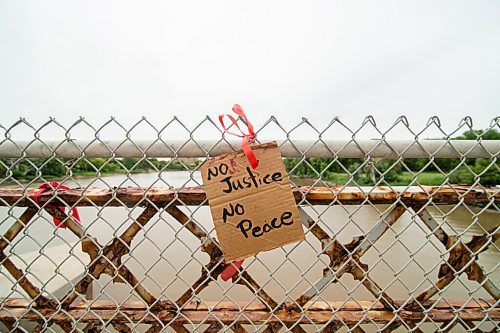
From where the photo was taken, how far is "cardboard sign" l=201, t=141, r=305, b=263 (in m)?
0.88

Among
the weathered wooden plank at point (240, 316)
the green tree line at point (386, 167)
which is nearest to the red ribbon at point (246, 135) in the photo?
the green tree line at point (386, 167)

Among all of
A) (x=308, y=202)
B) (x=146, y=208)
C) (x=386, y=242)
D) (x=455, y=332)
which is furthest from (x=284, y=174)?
(x=386, y=242)

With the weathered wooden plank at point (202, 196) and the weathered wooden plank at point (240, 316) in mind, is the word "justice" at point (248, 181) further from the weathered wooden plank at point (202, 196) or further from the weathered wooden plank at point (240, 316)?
the weathered wooden plank at point (240, 316)

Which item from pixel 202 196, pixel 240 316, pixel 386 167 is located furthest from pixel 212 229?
pixel 386 167

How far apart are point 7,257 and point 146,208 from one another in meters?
0.62

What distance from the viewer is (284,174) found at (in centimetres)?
89

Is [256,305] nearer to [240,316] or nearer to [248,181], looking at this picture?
[240,316]

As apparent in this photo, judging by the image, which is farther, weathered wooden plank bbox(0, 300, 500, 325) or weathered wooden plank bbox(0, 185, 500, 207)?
weathered wooden plank bbox(0, 300, 500, 325)

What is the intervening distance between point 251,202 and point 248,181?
3.0 inches

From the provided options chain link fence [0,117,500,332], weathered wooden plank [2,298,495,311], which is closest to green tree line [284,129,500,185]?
chain link fence [0,117,500,332]

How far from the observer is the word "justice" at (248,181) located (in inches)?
34.8

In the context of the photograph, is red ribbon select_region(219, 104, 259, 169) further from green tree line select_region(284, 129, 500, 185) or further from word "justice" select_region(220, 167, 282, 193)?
green tree line select_region(284, 129, 500, 185)

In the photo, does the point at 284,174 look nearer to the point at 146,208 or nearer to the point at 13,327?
the point at 146,208

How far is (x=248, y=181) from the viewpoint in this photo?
2.90ft
